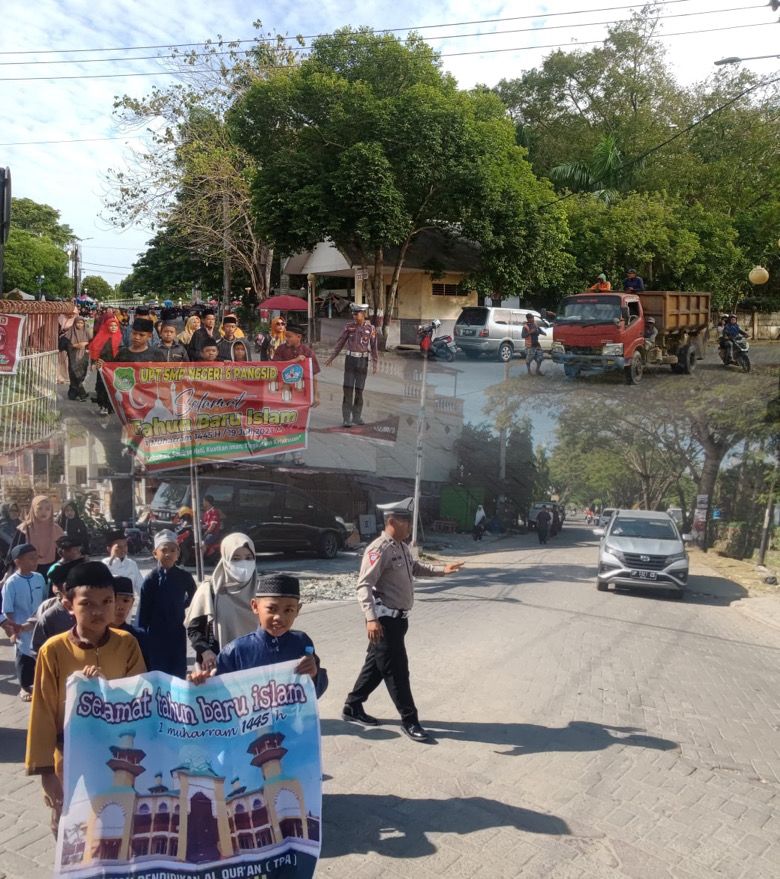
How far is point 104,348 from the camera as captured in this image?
34.0ft

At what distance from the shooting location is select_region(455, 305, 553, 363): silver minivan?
18.4 metres

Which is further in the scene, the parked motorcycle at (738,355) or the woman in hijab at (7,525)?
the parked motorcycle at (738,355)

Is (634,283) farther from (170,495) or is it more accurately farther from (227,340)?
(170,495)

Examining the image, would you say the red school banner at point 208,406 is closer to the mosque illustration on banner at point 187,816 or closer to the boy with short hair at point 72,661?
the boy with short hair at point 72,661

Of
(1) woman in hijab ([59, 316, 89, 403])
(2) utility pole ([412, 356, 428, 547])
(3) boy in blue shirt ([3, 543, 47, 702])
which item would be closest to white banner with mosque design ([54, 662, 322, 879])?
(3) boy in blue shirt ([3, 543, 47, 702])

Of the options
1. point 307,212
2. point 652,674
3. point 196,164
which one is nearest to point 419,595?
point 652,674

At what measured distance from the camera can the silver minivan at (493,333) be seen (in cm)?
1841

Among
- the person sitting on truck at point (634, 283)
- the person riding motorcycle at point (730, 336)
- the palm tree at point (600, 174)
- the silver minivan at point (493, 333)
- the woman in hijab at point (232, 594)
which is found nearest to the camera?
the woman in hijab at point (232, 594)

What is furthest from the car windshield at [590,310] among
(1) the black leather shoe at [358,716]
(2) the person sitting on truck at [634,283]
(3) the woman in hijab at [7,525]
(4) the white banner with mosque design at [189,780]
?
(4) the white banner with mosque design at [189,780]

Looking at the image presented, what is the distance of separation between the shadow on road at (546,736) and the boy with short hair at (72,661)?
266cm

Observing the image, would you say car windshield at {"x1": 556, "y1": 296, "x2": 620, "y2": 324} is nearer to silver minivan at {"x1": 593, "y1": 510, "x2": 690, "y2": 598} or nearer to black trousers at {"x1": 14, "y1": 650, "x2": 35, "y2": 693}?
silver minivan at {"x1": 593, "y1": 510, "x2": 690, "y2": 598}

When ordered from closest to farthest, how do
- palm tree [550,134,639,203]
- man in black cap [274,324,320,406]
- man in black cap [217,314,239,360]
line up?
man in black cap [274,324,320,406], man in black cap [217,314,239,360], palm tree [550,134,639,203]

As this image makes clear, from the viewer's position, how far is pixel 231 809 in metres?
3.08

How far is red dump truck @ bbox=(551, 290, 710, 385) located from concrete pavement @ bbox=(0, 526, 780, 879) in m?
6.86
